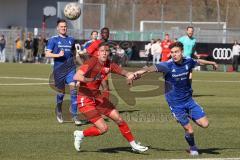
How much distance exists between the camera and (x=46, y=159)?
11.1 meters

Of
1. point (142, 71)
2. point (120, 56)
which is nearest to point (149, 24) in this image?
point (120, 56)

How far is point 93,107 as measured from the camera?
1182 cm

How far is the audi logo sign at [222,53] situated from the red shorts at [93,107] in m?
34.8

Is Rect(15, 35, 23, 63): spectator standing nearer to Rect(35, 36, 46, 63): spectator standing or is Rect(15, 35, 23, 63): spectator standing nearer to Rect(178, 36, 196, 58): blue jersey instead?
Rect(35, 36, 46, 63): spectator standing

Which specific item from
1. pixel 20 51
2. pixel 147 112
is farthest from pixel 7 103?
pixel 20 51

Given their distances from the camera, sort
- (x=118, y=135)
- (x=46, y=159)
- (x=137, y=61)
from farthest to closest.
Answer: (x=137, y=61), (x=118, y=135), (x=46, y=159)

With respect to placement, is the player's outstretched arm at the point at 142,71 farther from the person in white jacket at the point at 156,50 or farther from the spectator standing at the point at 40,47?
the spectator standing at the point at 40,47

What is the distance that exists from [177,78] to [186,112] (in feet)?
1.97

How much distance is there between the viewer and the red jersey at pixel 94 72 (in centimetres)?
1176

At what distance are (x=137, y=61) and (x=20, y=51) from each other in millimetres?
10467

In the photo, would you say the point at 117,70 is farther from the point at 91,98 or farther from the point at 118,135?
the point at 118,135

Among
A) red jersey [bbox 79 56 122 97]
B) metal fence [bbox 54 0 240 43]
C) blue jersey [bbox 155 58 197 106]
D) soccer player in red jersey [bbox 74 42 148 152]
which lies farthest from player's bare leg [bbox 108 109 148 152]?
metal fence [bbox 54 0 240 43]

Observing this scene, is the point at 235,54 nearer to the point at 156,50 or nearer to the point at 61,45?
the point at 156,50


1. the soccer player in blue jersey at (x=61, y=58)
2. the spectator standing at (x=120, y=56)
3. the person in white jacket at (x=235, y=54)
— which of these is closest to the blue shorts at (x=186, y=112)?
the soccer player in blue jersey at (x=61, y=58)
